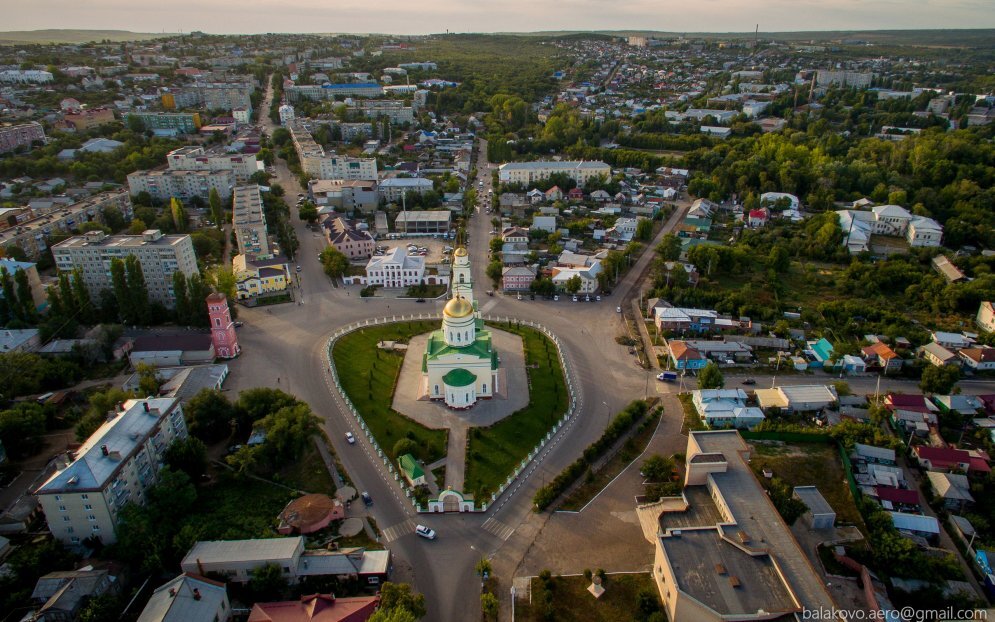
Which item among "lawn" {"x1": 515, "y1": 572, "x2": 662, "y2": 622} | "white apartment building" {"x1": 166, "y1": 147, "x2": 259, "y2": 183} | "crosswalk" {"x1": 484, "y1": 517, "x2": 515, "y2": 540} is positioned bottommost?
"lawn" {"x1": 515, "y1": 572, "x2": 662, "y2": 622}

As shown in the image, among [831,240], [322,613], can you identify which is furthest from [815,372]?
[322,613]

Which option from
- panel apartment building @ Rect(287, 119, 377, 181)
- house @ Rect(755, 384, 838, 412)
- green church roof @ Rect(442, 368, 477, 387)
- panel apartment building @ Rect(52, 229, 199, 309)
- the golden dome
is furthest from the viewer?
panel apartment building @ Rect(287, 119, 377, 181)

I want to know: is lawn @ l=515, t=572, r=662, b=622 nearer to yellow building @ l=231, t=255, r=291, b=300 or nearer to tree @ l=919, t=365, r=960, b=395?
tree @ l=919, t=365, r=960, b=395

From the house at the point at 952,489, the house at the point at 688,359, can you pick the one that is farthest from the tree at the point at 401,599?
the house at the point at 952,489

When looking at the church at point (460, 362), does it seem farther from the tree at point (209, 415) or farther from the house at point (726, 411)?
the house at point (726, 411)

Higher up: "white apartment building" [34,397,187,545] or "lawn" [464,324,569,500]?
"white apartment building" [34,397,187,545]

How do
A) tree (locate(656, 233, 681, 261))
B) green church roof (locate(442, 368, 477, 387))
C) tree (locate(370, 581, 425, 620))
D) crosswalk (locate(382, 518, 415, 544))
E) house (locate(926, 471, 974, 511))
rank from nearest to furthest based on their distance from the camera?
tree (locate(370, 581, 425, 620)), crosswalk (locate(382, 518, 415, 544)), house (locate(926, 471, 974, 511)), green church roof (locate(442, 368, 477, 387)), tree (locate(656, 233, 681, 261))

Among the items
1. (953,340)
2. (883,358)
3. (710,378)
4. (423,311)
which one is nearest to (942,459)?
(883,358)

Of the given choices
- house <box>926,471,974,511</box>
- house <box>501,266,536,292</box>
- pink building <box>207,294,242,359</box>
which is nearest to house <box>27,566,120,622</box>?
pink building <box>207,294,242,359</box>

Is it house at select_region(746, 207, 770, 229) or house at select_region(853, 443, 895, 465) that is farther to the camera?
house at select_region(746, 207, 770, 229)
